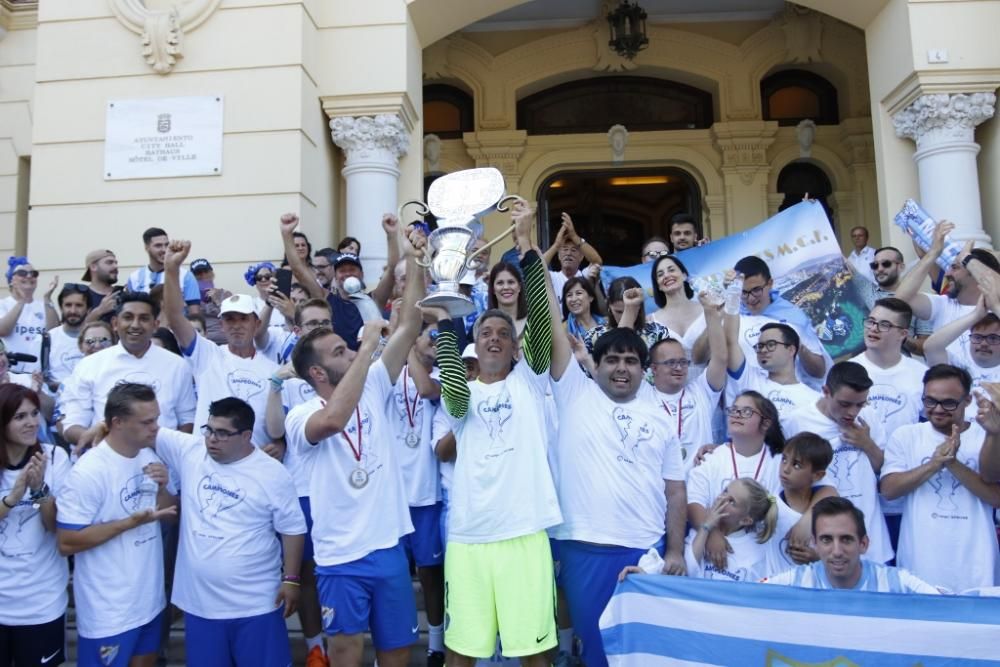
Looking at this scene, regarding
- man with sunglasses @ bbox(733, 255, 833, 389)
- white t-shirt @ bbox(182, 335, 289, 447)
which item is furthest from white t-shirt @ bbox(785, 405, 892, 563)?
white t-shirt @ bbox(182, 335, 289, 447)

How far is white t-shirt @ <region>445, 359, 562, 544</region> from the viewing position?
12.1ft

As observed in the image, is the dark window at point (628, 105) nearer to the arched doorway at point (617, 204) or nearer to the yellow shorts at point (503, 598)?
the arched doorway at point (617, 204)

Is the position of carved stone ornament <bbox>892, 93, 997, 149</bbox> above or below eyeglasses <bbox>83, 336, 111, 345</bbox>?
above

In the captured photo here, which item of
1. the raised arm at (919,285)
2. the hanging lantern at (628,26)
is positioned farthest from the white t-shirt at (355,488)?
the hanging lantern at (628,26)

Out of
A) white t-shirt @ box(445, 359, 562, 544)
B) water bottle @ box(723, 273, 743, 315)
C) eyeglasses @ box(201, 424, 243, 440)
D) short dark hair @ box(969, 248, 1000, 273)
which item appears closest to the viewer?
white t-shirt @ box(445, 359, 562, 544)

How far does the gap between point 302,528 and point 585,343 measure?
2011mm

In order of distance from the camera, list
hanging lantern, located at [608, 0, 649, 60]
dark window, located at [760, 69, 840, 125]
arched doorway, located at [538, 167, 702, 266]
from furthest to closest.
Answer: arched doorway, located at [538, 167, 702, 266] < dark window, located at [760, 69, 840, 125] < hanging lantern, located at [608, 0, 649, 60]

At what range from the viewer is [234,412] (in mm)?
3996

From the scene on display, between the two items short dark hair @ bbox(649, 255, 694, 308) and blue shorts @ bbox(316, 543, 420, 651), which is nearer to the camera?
blue shorts @ bbox(316, 543, 420, 651)

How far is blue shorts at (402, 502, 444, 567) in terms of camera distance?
444cm

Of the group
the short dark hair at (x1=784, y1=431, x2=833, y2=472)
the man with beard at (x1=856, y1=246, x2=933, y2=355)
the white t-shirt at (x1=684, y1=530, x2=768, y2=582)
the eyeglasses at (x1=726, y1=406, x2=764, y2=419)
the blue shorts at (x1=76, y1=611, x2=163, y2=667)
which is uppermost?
the man with beard at (x1=856, y1=246, x2=933, y2=355)

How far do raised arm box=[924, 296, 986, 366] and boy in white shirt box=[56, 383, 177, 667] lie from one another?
4.16 meters

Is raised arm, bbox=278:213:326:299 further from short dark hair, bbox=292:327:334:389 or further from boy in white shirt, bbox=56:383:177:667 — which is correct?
boy in white shirt, bbox=56:383:177:667

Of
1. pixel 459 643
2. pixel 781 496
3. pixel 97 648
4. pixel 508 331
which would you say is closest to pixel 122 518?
pixel 97 648
